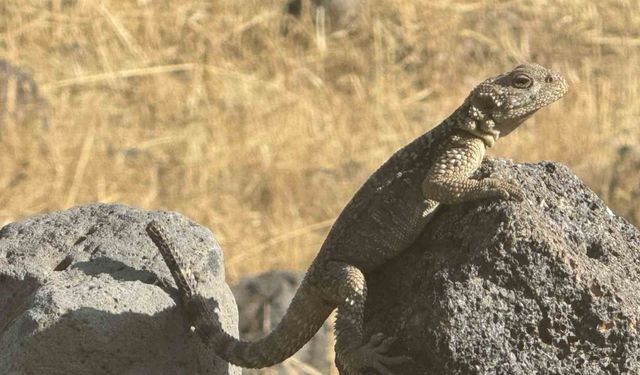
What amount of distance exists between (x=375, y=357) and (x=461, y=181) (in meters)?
0.83

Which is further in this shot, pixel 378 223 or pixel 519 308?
pixel 378 223

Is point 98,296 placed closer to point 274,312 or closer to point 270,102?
point 274,312

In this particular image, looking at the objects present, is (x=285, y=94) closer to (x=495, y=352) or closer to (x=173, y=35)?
(x=173, y=35)

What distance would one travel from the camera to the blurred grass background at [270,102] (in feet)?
44.0

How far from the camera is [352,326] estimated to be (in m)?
6.14

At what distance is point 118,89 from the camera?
15.6 m

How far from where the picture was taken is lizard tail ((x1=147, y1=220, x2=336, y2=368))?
6.52 metres

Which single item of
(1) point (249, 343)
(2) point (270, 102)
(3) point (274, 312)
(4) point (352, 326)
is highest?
(4) point (352, 326)

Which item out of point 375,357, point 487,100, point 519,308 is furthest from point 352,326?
point 487,100

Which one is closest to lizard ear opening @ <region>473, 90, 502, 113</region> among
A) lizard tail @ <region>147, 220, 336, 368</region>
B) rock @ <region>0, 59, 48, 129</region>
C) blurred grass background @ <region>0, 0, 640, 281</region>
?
lizard tail @ <region>147, 220, 336, 368</region>

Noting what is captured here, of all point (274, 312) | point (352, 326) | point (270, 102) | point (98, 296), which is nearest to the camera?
point (352, 326)

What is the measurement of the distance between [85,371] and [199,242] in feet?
3.13

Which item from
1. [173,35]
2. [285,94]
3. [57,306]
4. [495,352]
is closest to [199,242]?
[57,306]

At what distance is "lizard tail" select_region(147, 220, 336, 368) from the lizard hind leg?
179 mm
